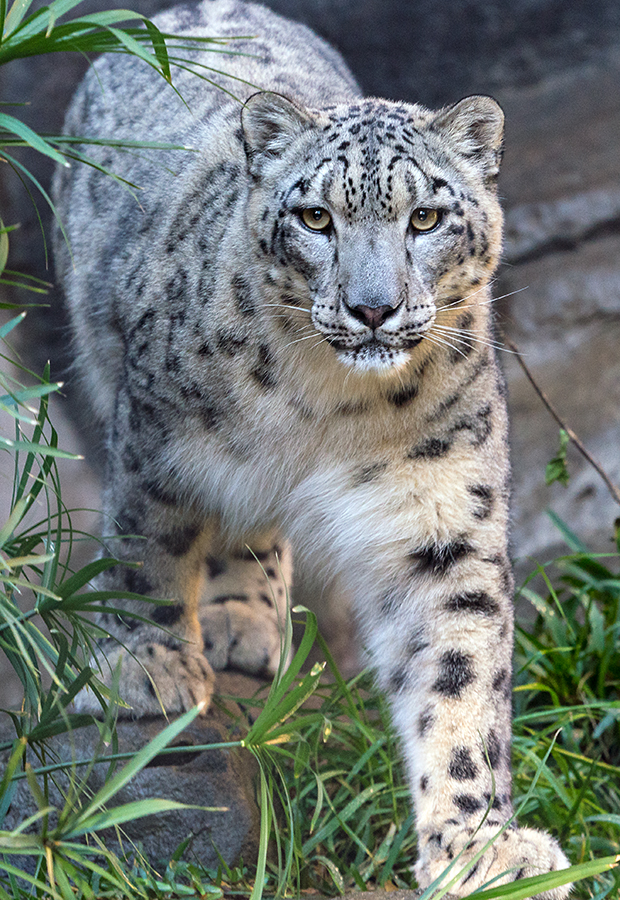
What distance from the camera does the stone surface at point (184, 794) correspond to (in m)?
3.09

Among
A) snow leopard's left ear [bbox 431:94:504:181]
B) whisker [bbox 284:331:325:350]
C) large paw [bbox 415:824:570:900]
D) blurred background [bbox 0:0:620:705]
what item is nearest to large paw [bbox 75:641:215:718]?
large paw [bbox 415:824:570:900]

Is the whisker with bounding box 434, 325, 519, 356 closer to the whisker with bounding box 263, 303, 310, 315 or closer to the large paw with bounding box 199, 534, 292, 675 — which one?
the whisker with bounding box 263, 303, 310, 315

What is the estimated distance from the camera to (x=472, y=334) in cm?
313

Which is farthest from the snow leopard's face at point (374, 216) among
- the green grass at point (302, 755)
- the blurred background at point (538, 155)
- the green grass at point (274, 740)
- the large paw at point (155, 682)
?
the blurred background at point (538, 155)

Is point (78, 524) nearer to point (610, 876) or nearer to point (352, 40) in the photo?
point (352, 40)

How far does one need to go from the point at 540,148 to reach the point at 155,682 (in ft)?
13.7

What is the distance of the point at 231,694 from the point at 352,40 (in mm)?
4047

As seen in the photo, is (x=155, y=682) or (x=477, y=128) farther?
(x=155, y=682)

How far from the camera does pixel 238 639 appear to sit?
4.16 metres

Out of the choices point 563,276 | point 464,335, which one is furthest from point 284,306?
point 563,276

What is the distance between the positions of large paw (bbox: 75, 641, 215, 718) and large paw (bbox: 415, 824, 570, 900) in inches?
39.5

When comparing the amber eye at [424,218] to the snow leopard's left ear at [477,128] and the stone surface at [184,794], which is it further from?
the stone surface at [184,794]

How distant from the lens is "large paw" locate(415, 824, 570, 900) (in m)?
2.65

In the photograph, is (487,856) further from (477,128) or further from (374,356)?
(477,128)
